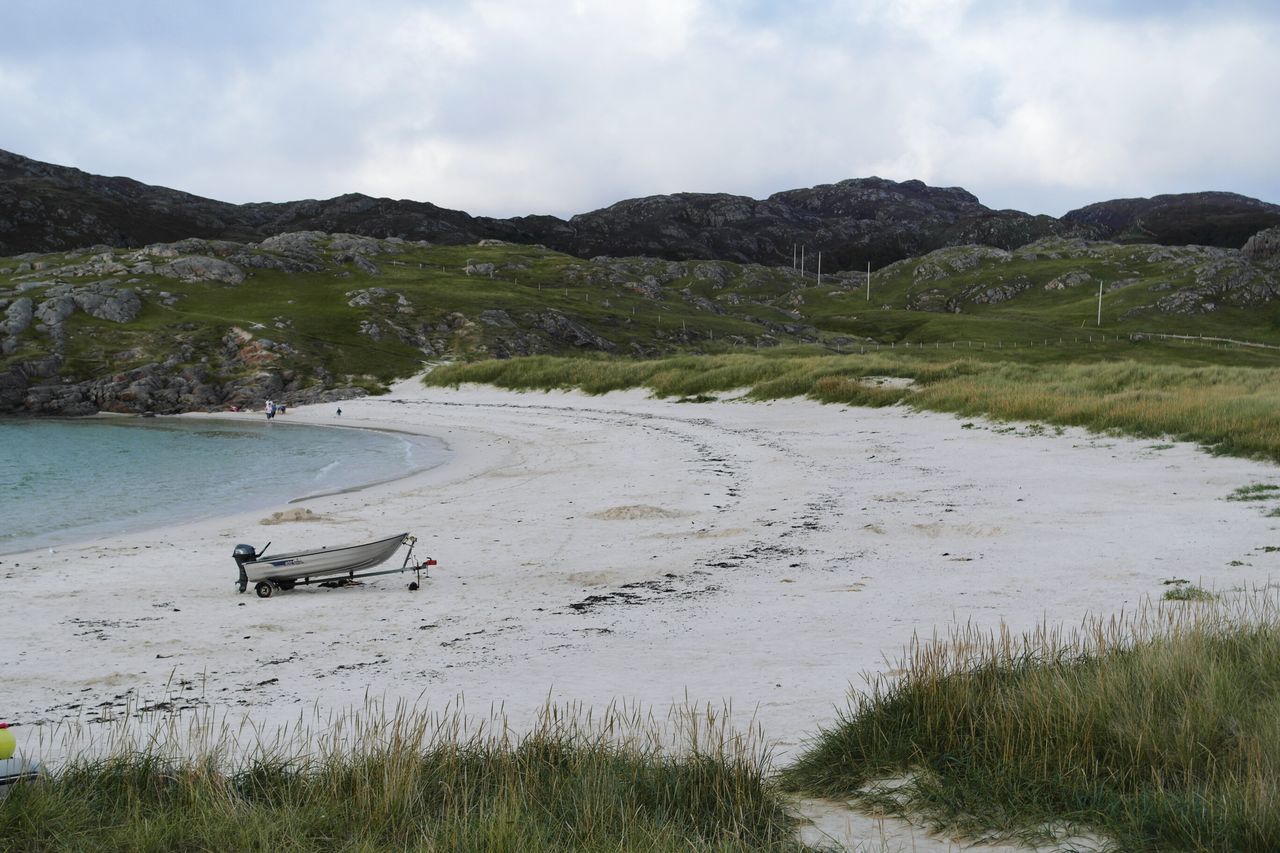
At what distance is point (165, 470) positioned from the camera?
1243 inches

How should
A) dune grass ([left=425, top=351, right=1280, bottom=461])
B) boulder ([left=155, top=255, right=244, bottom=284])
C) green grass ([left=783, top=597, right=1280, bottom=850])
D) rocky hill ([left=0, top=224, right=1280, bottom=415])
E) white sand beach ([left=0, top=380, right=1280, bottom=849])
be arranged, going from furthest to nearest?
boulder ([left=155, top=255, right=244, bottom=284]) < rocky hill ([left=0, top=224, right=1280, bottom=415]) < dune grass ([left=425, top=351, right=1280, bottom=461]) < white sand beach ([left=0, top=380, right=1280, bottom=849]) < green grass ([left=783, top=597, right=1280, bottom=850])

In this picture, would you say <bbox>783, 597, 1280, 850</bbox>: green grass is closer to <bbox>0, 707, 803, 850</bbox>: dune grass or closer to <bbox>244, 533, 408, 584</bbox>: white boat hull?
<bbox>0, 707, 803, 850</bbox>: dune grass

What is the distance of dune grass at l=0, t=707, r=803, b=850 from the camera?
4859mm

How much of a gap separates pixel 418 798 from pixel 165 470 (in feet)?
100

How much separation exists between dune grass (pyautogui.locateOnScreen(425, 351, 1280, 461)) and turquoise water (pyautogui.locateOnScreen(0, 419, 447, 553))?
16.7 metres

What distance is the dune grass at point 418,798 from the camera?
4859mm

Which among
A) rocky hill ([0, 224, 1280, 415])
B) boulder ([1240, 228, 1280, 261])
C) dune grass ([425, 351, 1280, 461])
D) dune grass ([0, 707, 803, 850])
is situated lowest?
dune grass ([0, 707, 803, 850])

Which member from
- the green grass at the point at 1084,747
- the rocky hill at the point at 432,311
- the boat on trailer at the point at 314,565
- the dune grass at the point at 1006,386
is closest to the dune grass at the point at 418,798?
the green grass at the point at 1084,747

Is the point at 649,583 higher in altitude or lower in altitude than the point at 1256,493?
lower

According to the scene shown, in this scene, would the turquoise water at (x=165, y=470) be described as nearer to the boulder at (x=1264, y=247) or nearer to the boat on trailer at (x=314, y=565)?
the boat on trailer at (x=314, y=565)

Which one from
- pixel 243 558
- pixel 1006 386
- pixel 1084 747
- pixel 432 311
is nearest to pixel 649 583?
pixel 243 558

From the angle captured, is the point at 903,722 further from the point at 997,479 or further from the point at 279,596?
the point at 997,479

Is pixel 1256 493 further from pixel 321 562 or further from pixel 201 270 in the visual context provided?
pixel 201 270

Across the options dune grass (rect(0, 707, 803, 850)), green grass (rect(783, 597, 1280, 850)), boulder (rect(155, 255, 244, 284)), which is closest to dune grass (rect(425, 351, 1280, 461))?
green grass (rect(783, 597, 1280, 850))
